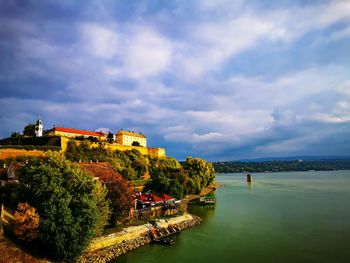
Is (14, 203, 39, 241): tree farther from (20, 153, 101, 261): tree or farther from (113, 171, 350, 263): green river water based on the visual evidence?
(113, 171, 350, 263): green river water

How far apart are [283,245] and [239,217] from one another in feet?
41.1

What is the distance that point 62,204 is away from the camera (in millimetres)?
19750

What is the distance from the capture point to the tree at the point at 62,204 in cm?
1911

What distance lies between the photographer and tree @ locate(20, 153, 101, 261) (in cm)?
1911

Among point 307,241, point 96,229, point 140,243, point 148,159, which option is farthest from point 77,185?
point 148,159

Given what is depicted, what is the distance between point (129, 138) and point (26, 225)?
58941mm

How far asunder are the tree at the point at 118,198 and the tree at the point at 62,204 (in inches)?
159

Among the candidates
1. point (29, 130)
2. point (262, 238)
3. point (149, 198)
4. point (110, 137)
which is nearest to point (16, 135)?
point (29, 130)

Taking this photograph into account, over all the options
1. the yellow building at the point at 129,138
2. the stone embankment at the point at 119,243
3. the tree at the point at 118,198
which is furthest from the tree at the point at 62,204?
the yellow building at the point at 129,138

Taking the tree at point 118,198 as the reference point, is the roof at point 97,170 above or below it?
above

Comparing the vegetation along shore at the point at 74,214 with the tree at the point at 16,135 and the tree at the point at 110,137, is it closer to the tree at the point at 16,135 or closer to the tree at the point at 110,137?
the tree at the point at 16,135

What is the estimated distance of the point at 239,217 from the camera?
122 ft

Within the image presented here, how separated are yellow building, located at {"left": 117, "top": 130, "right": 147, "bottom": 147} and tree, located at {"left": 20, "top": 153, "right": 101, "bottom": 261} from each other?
5231 cm

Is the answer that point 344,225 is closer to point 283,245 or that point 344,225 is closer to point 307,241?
point 307,241
